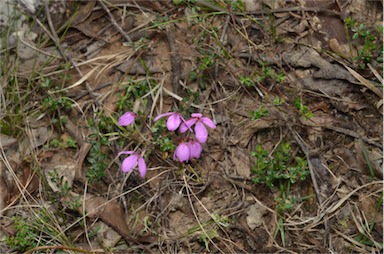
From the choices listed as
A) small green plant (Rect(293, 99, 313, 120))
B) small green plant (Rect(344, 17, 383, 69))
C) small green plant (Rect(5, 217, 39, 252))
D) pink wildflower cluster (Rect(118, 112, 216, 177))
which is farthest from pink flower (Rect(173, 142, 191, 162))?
small green plant (Rect(344, 17, 383, 69))

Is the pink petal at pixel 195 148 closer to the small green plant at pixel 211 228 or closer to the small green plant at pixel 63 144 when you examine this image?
the small green plant at pixel 211 228

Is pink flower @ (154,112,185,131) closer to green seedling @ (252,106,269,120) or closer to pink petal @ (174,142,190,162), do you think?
pink petal @ (174,142,190,162)

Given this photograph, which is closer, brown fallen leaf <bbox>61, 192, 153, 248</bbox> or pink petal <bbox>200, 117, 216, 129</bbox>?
pink petal <bbox>200, 117, 216, 129</bbox>

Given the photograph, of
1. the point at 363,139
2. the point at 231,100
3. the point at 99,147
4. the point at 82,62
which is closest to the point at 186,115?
the point at 231,100

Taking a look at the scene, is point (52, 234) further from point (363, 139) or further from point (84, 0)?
point (363, 139)

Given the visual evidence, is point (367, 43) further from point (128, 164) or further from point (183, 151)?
point (128, 164)

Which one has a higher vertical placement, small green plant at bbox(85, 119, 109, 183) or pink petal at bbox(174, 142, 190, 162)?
pink petal at bbox(174, 142, 190, 162)
